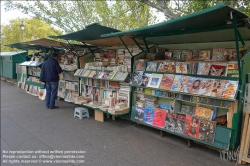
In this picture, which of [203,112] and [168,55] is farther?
[168,55]

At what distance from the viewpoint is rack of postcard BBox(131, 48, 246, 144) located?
2.72 meters

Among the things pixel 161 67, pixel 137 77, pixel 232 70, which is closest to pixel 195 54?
pixel 161 67

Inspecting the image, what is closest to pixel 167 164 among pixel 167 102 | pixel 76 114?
pixel 167 102

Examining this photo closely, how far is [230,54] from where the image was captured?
9.80 feet

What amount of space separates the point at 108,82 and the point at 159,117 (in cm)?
180

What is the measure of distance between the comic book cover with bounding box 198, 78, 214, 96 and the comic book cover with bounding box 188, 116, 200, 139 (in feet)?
1.51

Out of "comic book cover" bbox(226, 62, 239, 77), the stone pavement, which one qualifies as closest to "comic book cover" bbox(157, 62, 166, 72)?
"comic book cover" bbox(226, 62, 239, 77)

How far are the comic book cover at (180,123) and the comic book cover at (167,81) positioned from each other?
1.82 feet

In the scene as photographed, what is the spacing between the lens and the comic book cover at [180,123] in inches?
122

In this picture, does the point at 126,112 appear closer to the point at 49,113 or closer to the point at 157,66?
the point at 157,66

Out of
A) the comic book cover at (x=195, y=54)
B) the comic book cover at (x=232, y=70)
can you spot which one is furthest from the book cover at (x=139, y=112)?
the comic book cover at (x=232, y=70)

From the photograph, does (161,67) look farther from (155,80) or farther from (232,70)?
(232,70)

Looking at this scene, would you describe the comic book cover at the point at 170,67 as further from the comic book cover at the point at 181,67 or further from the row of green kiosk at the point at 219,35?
the row of green kiosk at the point at 219,35

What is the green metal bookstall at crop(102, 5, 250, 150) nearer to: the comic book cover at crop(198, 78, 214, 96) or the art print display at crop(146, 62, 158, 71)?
the comic book cover at crop(198, 78, 214, 96)
